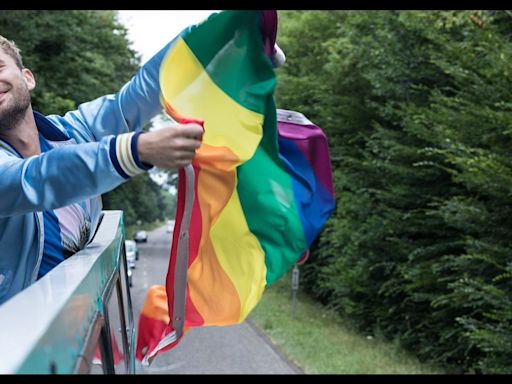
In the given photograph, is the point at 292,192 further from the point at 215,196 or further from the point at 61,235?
the point at 61,235

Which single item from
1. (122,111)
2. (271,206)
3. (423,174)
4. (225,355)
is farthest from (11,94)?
(225,355)

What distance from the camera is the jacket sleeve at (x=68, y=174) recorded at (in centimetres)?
188

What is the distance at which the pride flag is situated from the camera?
2.22m

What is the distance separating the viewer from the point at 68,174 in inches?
76.0

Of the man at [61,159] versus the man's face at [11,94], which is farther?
the man's face at [11,94]

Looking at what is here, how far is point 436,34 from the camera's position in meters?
9.81

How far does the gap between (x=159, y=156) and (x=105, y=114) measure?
1088 mm

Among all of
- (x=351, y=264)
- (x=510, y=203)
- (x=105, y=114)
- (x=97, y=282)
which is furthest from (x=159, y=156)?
(x=351, y=264)

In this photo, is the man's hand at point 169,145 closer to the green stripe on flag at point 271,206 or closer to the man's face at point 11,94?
the green stripe on flag at point 271,206

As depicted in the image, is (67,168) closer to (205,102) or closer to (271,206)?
(205,102)

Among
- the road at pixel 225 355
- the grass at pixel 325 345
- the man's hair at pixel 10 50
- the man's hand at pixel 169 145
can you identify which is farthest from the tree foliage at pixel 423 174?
the man's hand at pixel 169 145

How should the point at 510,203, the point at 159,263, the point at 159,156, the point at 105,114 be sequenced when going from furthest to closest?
the point at 159,263
the point at 510,203
the point at 105,114
the point at 159,156

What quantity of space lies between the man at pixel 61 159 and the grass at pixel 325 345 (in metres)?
8.80

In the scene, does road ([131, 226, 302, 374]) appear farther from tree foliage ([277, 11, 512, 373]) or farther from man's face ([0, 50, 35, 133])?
man's face ([0, 50, 35, 133])
